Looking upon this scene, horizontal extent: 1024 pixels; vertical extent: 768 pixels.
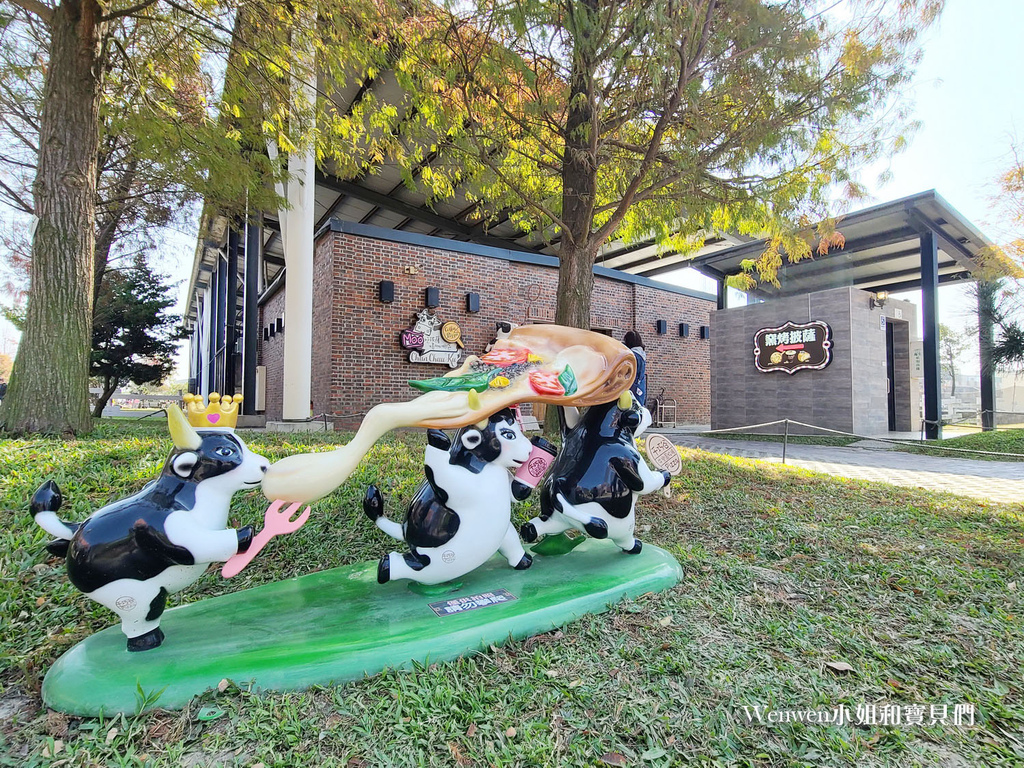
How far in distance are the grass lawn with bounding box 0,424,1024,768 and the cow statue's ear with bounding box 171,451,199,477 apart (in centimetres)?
79

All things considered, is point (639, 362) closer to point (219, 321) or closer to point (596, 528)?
point (596, 528)

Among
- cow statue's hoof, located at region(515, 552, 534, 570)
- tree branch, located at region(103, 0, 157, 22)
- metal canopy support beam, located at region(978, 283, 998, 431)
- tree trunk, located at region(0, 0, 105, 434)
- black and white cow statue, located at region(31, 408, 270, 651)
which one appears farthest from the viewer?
metal canopy support beam, located at region(978, 283, 998, 431)

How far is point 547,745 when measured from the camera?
1.63 m

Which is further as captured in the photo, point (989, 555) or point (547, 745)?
point (989, 555)

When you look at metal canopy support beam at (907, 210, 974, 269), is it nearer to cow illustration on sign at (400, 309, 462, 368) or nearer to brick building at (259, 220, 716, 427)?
brick building at (259, 220, 716, 427)

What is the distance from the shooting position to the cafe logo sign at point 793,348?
37.0 feet

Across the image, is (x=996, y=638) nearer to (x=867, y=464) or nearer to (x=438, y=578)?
(x=438, y=578)

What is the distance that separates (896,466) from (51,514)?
31.9 feet

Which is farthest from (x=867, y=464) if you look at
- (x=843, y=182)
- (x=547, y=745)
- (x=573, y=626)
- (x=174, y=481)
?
(x=174, y=481)

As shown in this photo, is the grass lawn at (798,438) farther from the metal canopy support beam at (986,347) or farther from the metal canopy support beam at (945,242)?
the metal canopy support beam at (986,347)

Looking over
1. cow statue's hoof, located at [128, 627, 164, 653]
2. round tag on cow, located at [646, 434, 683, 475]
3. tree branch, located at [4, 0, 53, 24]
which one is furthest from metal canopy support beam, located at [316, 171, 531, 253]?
cow statue's hoof, located at [128, 627, 164, 653]

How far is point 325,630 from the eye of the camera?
2.00 meters

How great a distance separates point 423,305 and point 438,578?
311 inches

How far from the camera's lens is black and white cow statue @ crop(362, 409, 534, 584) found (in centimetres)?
228
